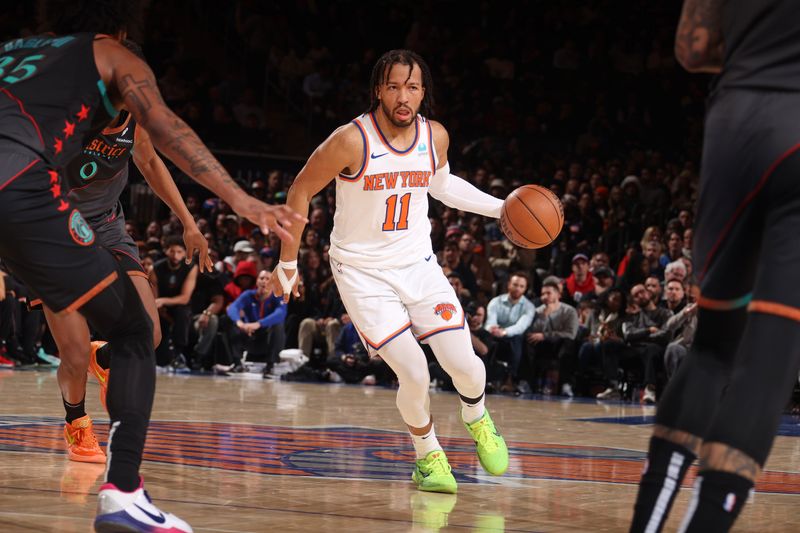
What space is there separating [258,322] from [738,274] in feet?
34.4

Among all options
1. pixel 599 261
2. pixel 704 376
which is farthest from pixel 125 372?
pixel 599 261

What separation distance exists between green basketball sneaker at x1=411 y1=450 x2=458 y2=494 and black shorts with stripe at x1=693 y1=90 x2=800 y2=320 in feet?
7.23

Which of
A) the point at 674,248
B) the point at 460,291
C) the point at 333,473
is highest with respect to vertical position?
→ the point at 674,248

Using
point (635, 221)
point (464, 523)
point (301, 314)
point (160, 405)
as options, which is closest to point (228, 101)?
point (301, 314)

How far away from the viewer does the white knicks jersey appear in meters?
5.09

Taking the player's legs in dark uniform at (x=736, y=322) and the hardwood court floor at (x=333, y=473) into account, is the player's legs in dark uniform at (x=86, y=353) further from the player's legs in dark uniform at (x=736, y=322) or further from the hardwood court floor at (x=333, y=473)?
the player's legs in dark uniform at (x=736, y=322)

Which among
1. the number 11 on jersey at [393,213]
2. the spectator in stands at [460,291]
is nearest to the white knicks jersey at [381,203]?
the number 11 on jersey at [393,213]

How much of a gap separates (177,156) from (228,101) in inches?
673

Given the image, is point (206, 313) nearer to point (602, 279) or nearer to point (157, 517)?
point (602, 279)

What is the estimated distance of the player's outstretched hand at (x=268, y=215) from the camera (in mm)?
3002

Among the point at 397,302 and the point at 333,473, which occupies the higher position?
the point at 397,302

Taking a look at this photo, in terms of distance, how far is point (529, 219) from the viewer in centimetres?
561

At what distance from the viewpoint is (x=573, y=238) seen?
13.6m

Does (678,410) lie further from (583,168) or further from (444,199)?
(583,168)
